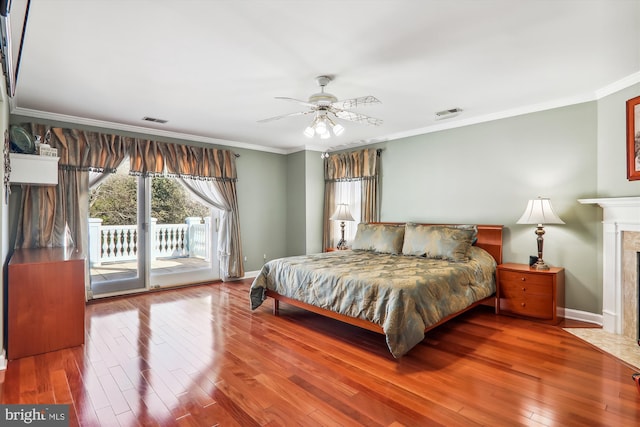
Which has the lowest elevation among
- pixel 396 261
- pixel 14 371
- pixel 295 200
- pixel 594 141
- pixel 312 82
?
pixel 14 371

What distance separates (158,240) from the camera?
521cm

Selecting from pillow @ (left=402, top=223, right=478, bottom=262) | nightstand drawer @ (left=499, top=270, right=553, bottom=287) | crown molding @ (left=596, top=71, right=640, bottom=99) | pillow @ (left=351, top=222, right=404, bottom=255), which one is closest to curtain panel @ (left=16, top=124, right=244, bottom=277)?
pillow @ (left=351, top=222, right=404, bottom=255)

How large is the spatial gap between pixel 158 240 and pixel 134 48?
3370mm

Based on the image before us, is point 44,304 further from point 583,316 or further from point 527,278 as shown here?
point 583,316

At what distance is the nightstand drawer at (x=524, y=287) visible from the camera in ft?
11.6

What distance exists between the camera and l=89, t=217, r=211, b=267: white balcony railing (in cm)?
472

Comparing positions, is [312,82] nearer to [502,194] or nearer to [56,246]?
[502,194]

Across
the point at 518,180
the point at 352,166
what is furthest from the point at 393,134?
the point at 518,180

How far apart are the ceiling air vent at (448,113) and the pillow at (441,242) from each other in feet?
4.81

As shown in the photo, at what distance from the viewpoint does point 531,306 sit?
143 inches

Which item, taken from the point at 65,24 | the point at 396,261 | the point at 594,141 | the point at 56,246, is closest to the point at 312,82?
the point at 65,24

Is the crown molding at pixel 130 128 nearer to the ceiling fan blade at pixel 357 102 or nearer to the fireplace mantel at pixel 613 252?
the ceiling fan blade at pixel 357 102

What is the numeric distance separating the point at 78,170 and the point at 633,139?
20.7 ft

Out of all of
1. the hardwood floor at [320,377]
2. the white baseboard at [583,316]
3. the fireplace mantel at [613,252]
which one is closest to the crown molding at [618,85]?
the fireplace mantel at [613,252]
